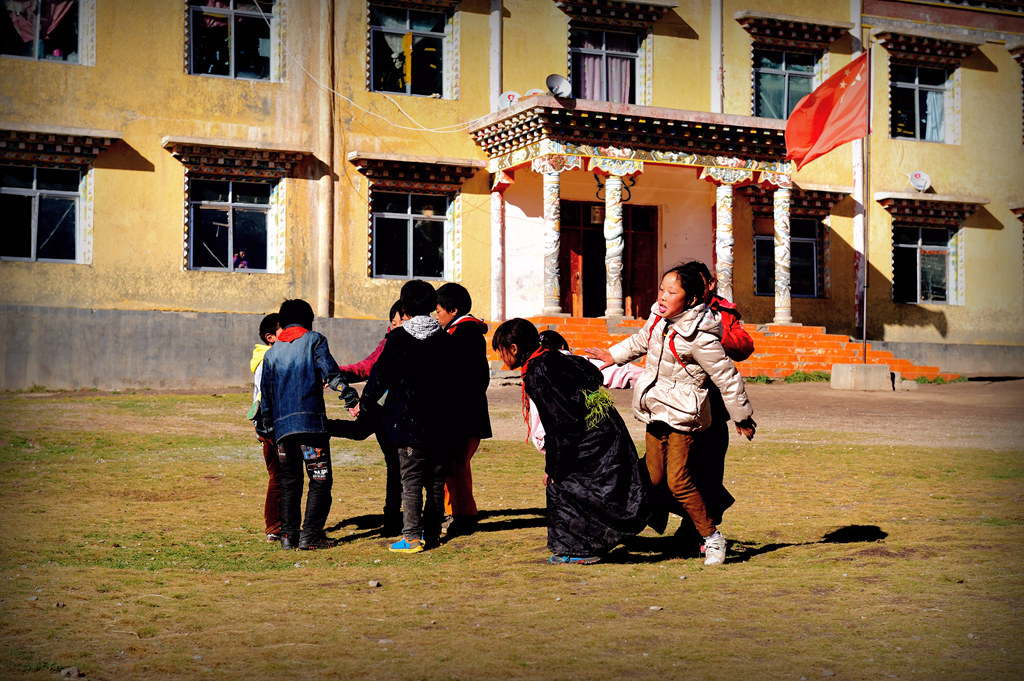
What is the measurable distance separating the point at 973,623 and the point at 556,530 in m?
2.30

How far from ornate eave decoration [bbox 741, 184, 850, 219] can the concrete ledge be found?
5192 millimetres

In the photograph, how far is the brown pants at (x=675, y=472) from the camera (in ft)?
20.4

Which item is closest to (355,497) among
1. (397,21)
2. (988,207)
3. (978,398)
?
(978,398)

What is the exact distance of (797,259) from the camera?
2339 cm

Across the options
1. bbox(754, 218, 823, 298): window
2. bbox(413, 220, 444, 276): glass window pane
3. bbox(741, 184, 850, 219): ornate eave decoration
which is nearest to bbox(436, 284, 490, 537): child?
bbox(413, 220, 444, 276): glass window pane

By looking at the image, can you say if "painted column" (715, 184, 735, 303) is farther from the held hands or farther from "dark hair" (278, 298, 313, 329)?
the held hands

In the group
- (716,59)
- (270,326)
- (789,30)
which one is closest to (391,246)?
(716,59)

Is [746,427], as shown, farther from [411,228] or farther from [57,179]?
[57,179]

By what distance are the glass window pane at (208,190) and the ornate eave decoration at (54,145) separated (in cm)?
143

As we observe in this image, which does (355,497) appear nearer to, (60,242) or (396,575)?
(396,575)

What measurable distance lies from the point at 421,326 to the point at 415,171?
13.9 meters

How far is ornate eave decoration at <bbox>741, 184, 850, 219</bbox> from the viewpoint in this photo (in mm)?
22844

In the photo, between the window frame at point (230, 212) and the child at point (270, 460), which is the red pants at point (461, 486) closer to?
the child at point (270, 460)

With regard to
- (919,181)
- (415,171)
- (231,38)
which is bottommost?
(415,171)
